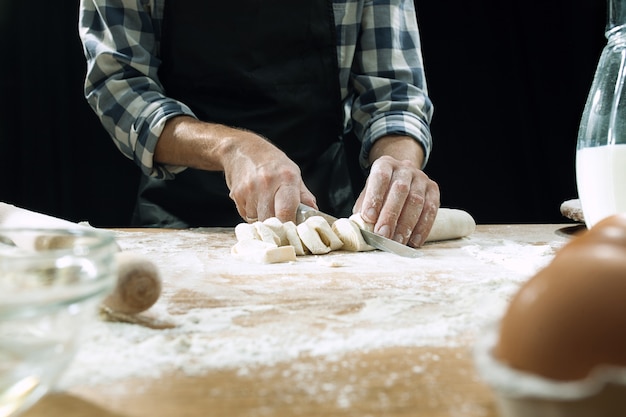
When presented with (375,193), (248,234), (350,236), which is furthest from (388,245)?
(248,234)

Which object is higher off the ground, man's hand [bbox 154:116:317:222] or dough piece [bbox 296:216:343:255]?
man's hand [bbox 154:116:317:222]

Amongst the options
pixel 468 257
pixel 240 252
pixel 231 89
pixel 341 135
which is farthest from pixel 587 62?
pixel 240 252

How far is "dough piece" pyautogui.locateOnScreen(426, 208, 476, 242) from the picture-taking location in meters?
1.48

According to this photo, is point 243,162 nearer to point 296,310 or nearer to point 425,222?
point 425,222

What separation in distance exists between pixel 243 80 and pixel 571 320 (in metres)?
1.69

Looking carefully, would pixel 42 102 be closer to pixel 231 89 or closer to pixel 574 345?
pixel 231 89

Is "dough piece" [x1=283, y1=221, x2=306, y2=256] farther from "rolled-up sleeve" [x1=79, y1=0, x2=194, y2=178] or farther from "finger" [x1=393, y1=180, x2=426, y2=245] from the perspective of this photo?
"rolled-up sleeve" [x1=79, y1=0, x2=194, y2=178]

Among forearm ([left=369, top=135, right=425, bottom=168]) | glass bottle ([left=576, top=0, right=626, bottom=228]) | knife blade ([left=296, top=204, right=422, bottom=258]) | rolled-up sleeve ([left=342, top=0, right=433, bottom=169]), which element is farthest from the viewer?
rolled-up sleeve ([left=342, top=0, right=433, bottom=169])

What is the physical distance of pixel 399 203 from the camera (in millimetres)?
1427

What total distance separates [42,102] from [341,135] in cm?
162

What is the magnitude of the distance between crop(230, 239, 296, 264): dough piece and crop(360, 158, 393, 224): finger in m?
0.28

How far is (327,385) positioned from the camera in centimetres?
53

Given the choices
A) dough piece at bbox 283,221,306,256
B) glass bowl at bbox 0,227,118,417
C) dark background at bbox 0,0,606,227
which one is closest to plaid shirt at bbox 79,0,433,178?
dough piece at bbox 283,221,306,256

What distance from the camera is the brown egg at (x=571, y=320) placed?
1.18ft
